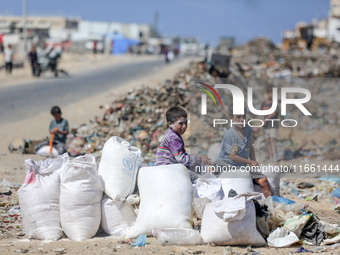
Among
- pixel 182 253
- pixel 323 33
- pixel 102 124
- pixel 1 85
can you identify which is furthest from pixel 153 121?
pixel 323 33

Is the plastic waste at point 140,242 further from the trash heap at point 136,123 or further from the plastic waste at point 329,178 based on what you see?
the trash heap at point 136,123

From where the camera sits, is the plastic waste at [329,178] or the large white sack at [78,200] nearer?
the large white sack at [78,200]

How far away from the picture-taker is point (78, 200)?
4.49 m

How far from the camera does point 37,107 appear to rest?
47.9 feet

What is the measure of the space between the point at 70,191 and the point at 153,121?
6.30 m

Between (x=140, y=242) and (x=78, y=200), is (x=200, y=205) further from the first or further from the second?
(x=78, y=200)

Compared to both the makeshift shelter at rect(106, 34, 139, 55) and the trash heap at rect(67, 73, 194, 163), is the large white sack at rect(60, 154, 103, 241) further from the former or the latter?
the makeshift shelter at rect(106, 34, 139, 55)

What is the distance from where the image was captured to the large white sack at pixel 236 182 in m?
5.00

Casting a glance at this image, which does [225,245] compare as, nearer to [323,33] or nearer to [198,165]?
[198,165]

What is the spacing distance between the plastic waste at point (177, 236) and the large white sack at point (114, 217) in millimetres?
416

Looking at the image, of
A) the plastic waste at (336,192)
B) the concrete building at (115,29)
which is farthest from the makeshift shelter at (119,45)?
the plastic waste at (336,192)

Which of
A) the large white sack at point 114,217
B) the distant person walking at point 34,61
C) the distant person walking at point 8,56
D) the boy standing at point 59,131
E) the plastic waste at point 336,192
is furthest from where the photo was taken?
the distant person walking at point 34,61

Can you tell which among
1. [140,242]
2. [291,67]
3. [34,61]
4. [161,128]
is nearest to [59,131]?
[161,128]

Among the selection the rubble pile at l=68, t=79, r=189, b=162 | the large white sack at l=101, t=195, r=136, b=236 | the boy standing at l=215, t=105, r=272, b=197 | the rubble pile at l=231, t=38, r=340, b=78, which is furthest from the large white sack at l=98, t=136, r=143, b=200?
the rubble pile at l=231, t=38, r=340, b=78
